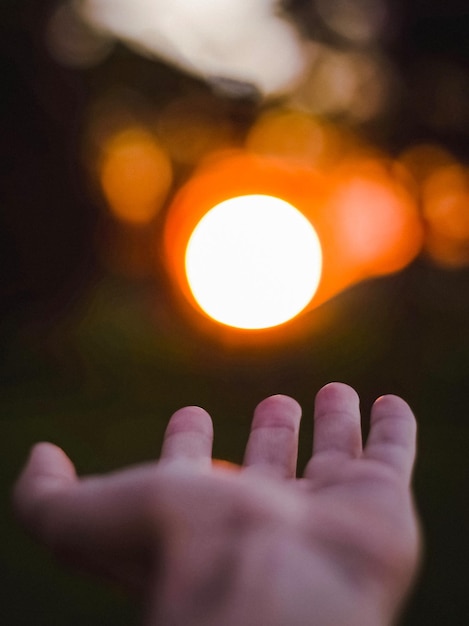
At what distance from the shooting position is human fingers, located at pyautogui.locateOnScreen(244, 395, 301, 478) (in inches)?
41.3

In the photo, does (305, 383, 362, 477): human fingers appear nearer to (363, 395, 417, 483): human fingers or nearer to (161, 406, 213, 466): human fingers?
(363, 395, 417, 483): human fingers

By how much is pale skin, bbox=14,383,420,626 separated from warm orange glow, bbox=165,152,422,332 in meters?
2.15

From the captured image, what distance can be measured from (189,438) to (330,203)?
2162 mm

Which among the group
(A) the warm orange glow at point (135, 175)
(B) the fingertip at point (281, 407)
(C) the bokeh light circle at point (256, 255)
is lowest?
(B) the fingertip at point (281, 407)

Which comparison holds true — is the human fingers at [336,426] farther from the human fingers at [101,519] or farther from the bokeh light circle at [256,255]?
the bokeh light circle at [256,255]

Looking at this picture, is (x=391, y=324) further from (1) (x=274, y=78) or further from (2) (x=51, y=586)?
(2) (x=51, y=586)

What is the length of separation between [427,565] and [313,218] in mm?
1460

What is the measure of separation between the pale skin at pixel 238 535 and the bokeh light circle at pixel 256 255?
1930 mm

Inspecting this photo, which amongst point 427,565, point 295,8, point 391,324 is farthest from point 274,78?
point 427,565

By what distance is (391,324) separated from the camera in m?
3.32

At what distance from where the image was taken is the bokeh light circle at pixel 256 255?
113 inches

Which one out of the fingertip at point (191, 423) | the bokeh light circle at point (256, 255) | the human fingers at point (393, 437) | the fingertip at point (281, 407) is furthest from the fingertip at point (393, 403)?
the bokeh light circle at point (256, 255)

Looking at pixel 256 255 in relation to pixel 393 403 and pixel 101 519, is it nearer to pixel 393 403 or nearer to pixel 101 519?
pixel 393 403

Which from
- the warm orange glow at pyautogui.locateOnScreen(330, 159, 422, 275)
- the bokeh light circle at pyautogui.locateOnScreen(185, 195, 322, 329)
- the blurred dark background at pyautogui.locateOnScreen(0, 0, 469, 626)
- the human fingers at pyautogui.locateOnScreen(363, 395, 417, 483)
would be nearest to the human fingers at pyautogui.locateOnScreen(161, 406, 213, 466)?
the human fingers at pyautogui.locateOnScreen(363, 395, 417, 483)
